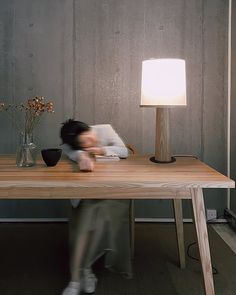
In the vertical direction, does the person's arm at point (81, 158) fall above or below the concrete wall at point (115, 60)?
below

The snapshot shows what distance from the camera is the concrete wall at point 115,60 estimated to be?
2.86 metres

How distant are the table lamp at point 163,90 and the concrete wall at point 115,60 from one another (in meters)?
0.99

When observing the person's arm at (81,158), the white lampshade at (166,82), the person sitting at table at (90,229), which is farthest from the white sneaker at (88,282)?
the white lampshade at (166,82)

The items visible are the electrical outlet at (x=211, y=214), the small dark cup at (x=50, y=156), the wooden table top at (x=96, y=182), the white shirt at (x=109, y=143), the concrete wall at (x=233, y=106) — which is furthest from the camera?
the electrical outlet at (x=211, y=214)

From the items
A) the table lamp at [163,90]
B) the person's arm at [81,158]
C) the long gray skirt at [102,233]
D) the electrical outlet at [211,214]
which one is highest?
the table lamp at [163,90]

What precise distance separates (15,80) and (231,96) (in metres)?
1.79

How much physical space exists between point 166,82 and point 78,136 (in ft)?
1.81

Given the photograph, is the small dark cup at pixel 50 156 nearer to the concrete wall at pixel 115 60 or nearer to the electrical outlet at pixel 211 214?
the concrete wall at pixel 115 60

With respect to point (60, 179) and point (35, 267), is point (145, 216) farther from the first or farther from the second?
point (60, 179)

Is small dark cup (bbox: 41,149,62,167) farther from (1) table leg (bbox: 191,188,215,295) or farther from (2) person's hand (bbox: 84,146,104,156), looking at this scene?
(1) table leg (bbox: 191,188,215,295)

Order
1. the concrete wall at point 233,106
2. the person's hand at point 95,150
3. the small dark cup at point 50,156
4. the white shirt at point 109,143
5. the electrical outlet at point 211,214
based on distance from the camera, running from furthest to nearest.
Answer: the electrical outlet at point 211,214 < the concrete wall at point 233,106 < the white shirt at point 109,143 < the person's hand at point 95,150 < the small dark cup at point 50,156

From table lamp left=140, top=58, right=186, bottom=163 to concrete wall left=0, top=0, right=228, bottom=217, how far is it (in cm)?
99

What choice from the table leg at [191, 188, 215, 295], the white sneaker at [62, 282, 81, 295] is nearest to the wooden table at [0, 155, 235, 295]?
the table leg at [191, 188, 215, 295]

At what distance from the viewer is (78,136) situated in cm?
186
